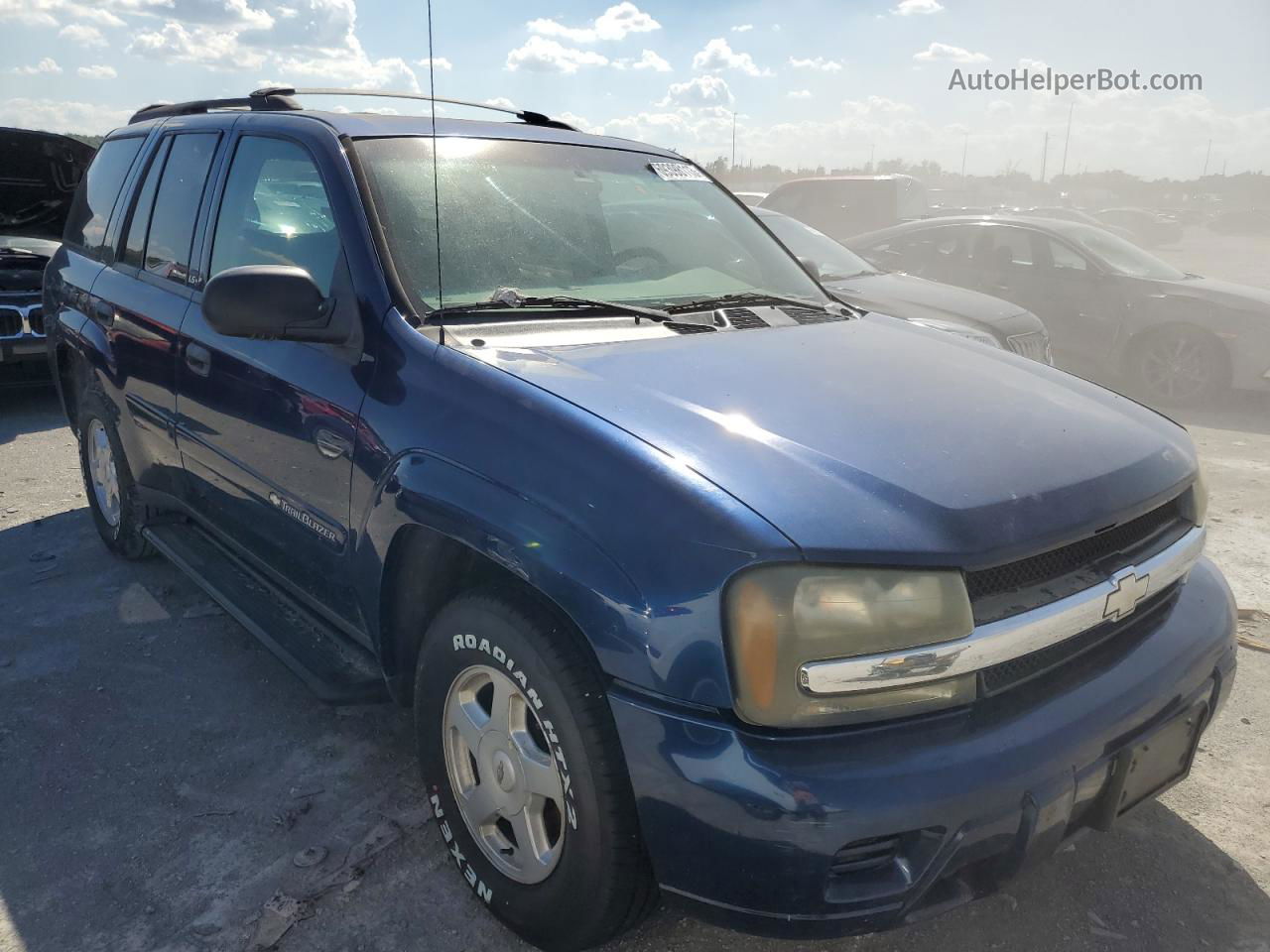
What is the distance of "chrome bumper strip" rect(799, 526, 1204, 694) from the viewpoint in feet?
5.60

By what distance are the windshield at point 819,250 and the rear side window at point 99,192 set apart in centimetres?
462

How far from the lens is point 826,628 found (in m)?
1.72

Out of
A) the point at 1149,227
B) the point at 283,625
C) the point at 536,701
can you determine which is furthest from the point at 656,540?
the point at 1149,227

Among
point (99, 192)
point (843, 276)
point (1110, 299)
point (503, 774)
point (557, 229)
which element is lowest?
point (503, 774)

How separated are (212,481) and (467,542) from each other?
1.64m

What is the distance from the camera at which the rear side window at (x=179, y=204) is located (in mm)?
3459

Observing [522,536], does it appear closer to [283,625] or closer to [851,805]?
[851,805]

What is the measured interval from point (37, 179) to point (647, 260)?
716cm

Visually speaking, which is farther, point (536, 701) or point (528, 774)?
point (528, 774)

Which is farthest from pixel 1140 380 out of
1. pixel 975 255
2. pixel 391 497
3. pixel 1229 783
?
pixel 391 497

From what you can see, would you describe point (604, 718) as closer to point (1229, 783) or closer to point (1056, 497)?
point (1056, 497)

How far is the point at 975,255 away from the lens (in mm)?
9438

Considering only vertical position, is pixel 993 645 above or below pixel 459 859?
above

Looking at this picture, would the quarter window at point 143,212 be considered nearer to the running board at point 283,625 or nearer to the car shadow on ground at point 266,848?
the running board at point 283,625
